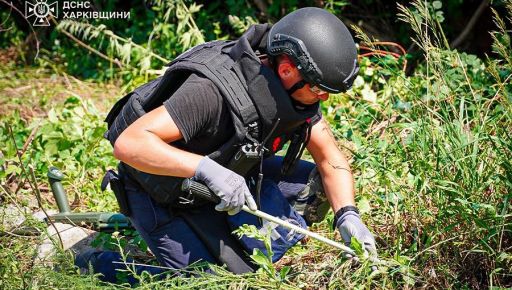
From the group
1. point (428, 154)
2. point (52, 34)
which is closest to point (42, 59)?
point (52, 34)

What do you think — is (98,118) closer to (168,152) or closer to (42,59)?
(42,59)

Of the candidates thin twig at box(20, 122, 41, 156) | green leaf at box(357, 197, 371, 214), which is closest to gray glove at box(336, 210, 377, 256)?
green leaf at box(357, 197, 371, 214)

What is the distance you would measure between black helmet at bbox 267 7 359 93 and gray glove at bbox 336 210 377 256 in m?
0.58

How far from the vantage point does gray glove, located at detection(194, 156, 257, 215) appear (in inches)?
119

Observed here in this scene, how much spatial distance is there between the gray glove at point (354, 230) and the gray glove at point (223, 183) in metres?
0.50

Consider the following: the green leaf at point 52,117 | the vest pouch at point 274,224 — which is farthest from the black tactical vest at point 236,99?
the green leaf at point 52,117

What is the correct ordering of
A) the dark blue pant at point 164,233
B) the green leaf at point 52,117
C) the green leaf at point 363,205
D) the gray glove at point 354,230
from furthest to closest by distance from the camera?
the green leaf at point 52,117 → the green leaf at point 363,205 → the dark blue pant at point 164,233 → the gray glove at point 354,230

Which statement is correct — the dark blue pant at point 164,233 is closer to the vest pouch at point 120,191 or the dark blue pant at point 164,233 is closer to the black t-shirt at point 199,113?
the vest pouch at point 120,191

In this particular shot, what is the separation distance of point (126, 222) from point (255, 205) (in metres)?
1.04

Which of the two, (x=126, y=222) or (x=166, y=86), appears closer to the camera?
(x=166, y=86)

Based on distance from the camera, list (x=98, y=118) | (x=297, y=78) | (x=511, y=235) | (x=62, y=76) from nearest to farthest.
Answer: (x=511, y=235), (x=297, y=78), (x=98, y=118), (x=62, y=76)

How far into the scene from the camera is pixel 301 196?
3711 millimetres

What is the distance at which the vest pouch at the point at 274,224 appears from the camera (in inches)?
134

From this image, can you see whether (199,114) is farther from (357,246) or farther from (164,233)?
(357,246)
